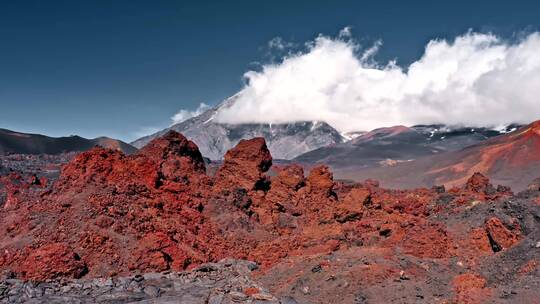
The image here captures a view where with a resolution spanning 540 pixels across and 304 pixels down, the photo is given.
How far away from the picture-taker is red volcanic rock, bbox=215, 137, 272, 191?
2691 cm

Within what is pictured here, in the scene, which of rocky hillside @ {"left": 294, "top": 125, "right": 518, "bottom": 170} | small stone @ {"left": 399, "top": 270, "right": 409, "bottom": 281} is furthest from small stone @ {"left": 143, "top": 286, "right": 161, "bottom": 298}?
rocky hillside @ {"left": 294, "top": 125, "right": 518, "bottom": 170}

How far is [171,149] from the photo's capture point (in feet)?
94.8

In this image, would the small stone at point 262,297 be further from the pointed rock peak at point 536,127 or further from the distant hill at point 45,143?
the distant hill at point 45,143

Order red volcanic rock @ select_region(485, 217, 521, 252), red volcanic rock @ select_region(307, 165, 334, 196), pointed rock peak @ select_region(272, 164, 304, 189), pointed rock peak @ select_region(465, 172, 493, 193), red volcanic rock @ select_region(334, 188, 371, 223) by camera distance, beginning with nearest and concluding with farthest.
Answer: red volcanic rock @ select_region(485, 217, 521, 252) < red volcanic rock @ select_region(334, 188, 371, 223) < red volcanic rock @ select_region(307, 165, 334, 196) < pointed rock peak @ select_region(272, 164, 304, 189) < pointed rock peak @ select_region(465, 172, 493, 193)

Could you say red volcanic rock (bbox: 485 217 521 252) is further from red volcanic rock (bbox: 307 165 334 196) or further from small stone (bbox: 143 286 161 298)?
small stone (bbox: 143 286 161 298)

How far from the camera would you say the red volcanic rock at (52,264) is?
1647 centimetres

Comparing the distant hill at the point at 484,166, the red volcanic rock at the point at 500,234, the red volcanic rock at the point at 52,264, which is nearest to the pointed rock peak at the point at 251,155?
the red volcanic rock at the point at 52,264

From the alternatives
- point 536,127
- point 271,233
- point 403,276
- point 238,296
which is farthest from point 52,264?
point 536,127

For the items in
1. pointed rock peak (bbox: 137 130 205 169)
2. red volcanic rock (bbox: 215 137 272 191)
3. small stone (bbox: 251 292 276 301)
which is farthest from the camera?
pointed rock peak (bbox: 137 130 205 169)

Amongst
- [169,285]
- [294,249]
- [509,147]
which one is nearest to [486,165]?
[509,147]

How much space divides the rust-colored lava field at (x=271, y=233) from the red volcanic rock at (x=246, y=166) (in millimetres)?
63

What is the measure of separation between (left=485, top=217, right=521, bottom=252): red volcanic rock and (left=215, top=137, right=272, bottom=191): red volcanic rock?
12.2m

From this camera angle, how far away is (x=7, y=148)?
82.2 meters

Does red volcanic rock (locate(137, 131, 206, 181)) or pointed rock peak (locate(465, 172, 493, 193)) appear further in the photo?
pointed rock peak (locate(465, 172, 493, 193))
